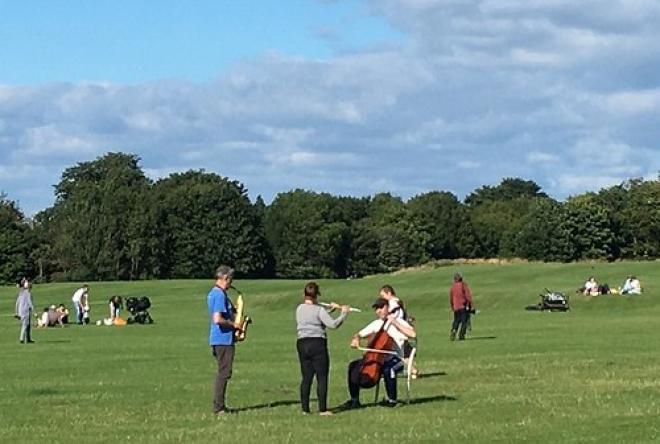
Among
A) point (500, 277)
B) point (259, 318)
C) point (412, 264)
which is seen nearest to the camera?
point (259, 318)

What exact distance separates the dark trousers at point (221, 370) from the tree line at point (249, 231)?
4460 inches

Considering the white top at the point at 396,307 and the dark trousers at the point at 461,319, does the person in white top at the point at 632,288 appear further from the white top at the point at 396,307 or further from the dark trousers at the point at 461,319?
the white top at the point at 396,307

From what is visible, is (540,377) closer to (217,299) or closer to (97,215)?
(217,299)

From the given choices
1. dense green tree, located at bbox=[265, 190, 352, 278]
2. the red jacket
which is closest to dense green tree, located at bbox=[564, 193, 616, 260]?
dense green tree, located at bbox=[265, 190, 352, 278]

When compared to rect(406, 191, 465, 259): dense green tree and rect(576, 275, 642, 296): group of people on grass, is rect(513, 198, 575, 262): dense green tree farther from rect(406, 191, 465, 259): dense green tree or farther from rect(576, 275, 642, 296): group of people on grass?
rect(576, 275, 642, 296): group of people on grass

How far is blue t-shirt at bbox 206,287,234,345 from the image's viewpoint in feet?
61.4

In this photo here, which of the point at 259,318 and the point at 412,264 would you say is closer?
the point at 259,318

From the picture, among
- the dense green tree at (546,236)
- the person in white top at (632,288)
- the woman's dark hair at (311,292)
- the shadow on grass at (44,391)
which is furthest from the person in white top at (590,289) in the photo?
the dense green tree at (546,236)

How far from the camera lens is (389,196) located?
171 meters

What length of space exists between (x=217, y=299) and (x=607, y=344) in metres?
17.1

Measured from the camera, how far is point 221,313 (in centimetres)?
1866

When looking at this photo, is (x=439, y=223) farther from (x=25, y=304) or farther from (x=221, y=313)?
(x=221, y=313)

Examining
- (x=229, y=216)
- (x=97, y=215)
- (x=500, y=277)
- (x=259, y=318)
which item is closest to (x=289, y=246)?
(x=229, y=216)

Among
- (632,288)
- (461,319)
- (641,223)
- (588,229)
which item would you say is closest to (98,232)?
(588,229)
